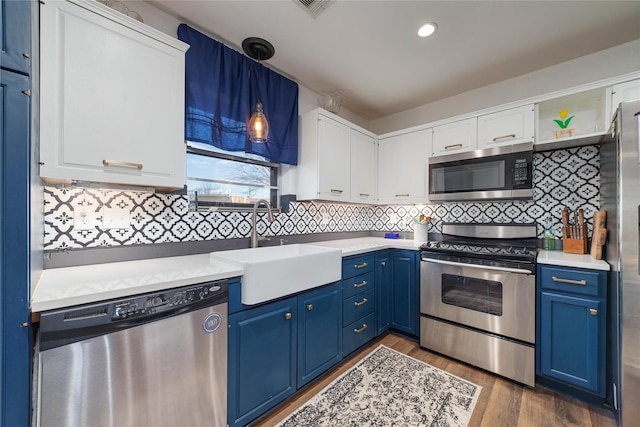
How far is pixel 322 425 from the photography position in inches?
57.4

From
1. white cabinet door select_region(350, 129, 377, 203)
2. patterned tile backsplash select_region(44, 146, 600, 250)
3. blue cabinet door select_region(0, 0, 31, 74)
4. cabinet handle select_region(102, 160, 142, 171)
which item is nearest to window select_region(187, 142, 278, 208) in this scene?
patterned tile backsplash select_region(44, 146, 600, 250)

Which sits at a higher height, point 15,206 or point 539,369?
point 15,206

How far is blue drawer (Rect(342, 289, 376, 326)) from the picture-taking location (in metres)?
2.05

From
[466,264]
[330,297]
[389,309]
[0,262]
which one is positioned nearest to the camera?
[0,262]

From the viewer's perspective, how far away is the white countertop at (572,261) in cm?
159

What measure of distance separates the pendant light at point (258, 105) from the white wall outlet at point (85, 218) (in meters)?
1.06

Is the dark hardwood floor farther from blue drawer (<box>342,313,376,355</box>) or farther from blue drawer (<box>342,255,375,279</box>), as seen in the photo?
blue drawer (<box>342,255,375,279</box>)

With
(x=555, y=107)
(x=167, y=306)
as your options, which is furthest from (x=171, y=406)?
(x=555, y=107)

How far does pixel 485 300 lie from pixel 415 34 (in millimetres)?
2124

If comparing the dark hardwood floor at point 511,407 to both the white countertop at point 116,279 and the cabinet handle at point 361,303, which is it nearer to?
the cabinet handle at point 361,303

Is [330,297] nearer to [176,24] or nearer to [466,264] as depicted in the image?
[466,264]

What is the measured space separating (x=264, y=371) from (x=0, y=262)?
1.23 m

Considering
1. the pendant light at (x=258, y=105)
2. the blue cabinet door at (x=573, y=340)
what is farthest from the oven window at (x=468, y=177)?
the pendant light at (x=258, y=105)

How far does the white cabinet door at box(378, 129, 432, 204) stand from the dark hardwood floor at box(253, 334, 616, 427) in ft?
5.43
